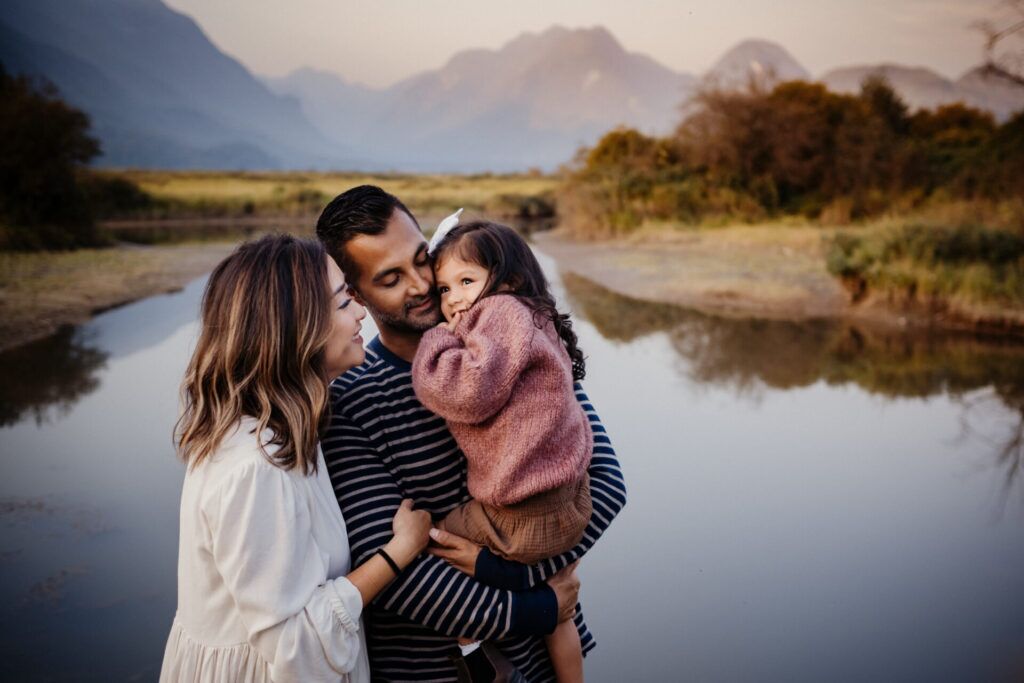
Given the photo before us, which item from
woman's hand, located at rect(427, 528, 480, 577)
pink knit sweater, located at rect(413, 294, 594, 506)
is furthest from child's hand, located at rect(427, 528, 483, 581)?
pink knit sweater, located at rect(413, 294, 594, 506)

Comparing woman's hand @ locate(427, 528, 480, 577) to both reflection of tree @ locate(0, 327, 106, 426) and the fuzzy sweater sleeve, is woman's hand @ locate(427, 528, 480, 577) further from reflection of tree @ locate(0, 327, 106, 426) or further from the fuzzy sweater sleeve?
reflection of tree @ locate(0, 327, 106, 426)

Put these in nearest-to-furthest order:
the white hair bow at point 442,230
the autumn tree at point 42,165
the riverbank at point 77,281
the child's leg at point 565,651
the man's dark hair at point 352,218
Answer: the child's leg at point 565,651, the man's dark hair at point 352,218, the white hair bow at point 442,230, the riverbank at point 77,281, the autumn tree at point 42,165

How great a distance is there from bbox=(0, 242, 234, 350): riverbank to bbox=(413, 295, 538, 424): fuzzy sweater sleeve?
9684 mm

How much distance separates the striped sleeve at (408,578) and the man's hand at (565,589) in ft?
0.20

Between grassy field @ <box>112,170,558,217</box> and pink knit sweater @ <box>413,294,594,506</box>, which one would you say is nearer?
pink knit sweater @ <box>413,294,594,506</box>

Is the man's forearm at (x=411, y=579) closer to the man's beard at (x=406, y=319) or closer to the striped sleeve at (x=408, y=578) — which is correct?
the striped sleeve at (x=408, y=578)

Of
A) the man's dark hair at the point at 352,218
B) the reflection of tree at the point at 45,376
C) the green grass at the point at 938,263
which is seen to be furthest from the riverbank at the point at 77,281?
the green grass at the point at 938,263

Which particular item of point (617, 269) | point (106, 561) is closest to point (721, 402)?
point (106, 561)

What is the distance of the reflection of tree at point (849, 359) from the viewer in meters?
7.44

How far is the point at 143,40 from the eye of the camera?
15688 cm

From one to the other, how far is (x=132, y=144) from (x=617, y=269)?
10570 cm

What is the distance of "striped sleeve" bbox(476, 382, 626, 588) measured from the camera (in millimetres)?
1653

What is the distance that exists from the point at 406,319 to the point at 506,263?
0.32 metres

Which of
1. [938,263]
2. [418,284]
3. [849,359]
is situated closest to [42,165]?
[849,359]
